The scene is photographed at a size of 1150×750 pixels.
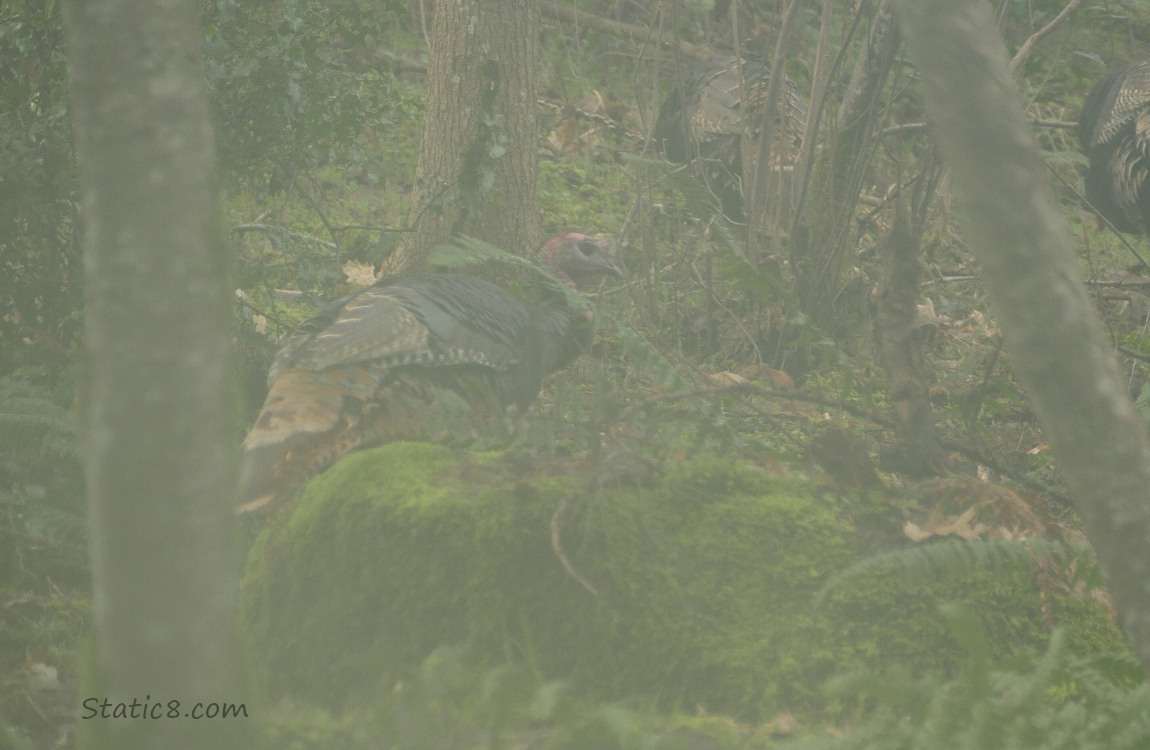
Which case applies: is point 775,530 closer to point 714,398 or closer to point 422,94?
point 714,398

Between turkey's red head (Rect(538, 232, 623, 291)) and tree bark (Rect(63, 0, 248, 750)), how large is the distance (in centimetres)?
498

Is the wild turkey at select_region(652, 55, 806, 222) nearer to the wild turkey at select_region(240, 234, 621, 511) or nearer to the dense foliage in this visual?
the dense foliage

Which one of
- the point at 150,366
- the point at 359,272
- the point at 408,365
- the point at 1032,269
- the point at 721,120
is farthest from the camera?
the point at 721,120

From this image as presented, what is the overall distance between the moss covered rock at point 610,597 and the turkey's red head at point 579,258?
3404mm

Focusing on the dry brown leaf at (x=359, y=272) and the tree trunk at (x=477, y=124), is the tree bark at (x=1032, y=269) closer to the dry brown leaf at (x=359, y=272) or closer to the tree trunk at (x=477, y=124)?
the tree trunk at (x=477, y=124)

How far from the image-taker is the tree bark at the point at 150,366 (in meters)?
1.73

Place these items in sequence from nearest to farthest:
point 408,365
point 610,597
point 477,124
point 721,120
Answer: point 610,597 → point 408,365 → point 477,124 → point 721,120

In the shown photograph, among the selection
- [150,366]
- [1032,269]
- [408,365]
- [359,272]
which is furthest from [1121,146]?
[150,366]

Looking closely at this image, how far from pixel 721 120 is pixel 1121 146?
2920 mm

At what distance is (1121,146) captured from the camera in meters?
8.27

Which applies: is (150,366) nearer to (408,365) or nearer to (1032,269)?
(1032,269)

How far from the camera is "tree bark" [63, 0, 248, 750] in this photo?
173 centimetres

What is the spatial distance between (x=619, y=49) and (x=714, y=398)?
22.3ft

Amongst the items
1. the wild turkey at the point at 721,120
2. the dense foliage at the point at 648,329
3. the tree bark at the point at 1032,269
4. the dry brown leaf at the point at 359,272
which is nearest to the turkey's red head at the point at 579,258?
the dense foliage at the point at 648,329
